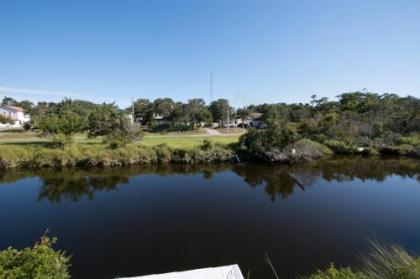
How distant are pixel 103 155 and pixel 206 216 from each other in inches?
578

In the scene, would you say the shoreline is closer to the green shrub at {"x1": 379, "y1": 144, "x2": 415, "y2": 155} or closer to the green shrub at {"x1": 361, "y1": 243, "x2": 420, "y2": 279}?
the green shrub at {"x1": 379, "y1": 144, "x2": 415, "y2": 155}

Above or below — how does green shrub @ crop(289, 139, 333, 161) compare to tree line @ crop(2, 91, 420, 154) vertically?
below

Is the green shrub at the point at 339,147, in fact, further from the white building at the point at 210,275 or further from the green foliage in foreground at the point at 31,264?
the green foliage in foreground at the point at 31,264

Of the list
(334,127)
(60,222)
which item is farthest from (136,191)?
(334,127)

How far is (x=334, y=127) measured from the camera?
3272 centimetres

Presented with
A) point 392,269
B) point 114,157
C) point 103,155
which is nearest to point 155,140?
point 114,157

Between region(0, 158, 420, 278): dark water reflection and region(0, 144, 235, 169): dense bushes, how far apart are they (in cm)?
190

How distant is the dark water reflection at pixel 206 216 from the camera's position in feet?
27.9

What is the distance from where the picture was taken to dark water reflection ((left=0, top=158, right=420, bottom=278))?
335 inches

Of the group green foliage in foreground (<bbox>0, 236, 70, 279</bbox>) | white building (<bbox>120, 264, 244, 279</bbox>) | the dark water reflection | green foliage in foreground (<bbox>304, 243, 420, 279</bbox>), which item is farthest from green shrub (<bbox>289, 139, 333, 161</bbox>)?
green foliage in foreground (<bbox>0, 236, 70, 279</bbox>)

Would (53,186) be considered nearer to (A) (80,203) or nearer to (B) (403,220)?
(A) (80,203)

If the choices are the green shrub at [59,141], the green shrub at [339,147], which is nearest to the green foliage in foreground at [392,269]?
the green shrub at [59,141]

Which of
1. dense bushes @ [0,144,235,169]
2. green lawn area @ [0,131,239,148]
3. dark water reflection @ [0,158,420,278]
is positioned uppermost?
green lawn area @ [0,131,239,148]

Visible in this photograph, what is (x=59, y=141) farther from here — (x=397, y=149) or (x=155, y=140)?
(x=397, y=149)
